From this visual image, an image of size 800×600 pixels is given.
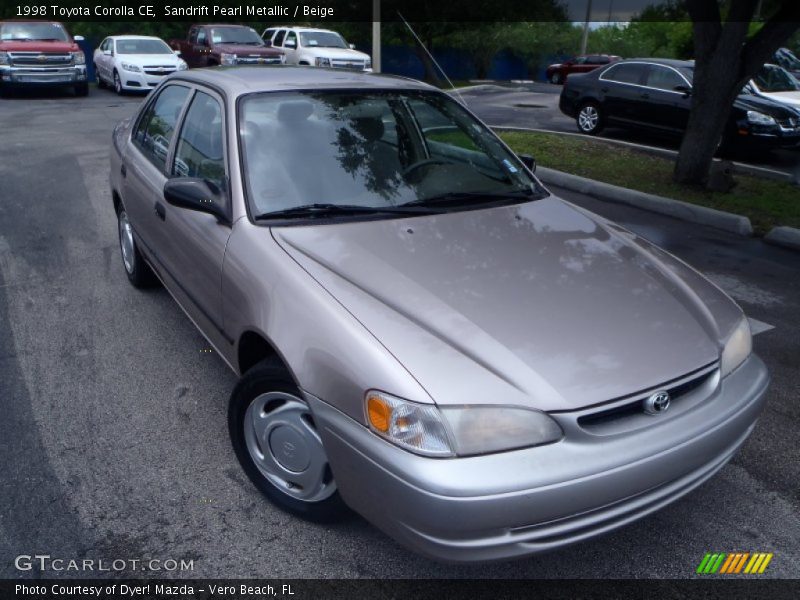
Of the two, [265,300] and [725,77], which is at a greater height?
[725,77]

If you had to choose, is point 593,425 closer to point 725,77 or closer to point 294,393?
point 294,393

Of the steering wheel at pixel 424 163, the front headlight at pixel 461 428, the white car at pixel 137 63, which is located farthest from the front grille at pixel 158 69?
the front headlight at pixel 461 428

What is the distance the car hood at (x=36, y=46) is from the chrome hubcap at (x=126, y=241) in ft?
48.5

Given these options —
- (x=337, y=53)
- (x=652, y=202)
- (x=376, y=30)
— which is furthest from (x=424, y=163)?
(x=376, y=30)

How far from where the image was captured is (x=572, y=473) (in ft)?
7.20

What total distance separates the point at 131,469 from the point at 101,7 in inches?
1157

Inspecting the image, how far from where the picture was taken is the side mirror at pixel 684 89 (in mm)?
11844

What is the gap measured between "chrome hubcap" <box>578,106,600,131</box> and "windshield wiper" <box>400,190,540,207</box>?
10.7 m

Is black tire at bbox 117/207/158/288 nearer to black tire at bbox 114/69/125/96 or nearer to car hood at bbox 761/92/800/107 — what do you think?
car hood at bbox 761/92/800/107

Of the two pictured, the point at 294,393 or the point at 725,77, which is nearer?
the point at 294,393

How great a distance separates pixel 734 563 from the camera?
2725 mm

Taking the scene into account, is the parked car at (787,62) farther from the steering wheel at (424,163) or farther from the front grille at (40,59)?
the front grille at (40,59)

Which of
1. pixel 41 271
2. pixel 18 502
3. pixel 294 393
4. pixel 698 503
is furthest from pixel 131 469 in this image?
pixel 41 271

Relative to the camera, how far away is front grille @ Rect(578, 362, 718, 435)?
2299 millimetres
